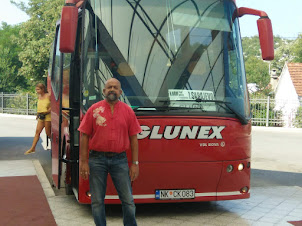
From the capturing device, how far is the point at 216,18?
6.81 metres

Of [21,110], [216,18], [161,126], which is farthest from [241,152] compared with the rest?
[21,110]

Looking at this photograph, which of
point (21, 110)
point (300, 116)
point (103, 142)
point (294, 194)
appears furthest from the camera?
point (21, 110)

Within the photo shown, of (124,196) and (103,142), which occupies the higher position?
(103,142)

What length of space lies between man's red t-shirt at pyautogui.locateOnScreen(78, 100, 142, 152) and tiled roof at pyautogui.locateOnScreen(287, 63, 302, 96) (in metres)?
44.6

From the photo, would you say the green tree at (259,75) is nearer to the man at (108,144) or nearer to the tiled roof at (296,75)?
the tiled roof at (296,75)

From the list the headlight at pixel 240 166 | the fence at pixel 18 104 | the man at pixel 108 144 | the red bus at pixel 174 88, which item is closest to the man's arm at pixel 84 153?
the man at pixel 108 144

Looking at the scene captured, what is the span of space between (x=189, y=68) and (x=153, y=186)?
1.60 m

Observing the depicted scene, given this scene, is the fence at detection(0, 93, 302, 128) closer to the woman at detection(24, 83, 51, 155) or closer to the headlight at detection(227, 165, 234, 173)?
the woman at detection(24, 83, 51, 155)

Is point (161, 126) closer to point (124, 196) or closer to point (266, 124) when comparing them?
point (124, 196)

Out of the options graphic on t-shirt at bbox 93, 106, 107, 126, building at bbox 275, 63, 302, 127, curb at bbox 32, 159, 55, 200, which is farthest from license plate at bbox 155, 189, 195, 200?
building at bbox 275, 63, 302, 127

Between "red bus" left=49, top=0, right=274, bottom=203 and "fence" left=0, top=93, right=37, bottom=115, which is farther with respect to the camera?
"fence" left=0, top=93, right=37, bottom=115

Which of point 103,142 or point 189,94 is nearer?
point 103,142

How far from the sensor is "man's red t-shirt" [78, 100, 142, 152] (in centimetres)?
508

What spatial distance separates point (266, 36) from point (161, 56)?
1419 millimetres
